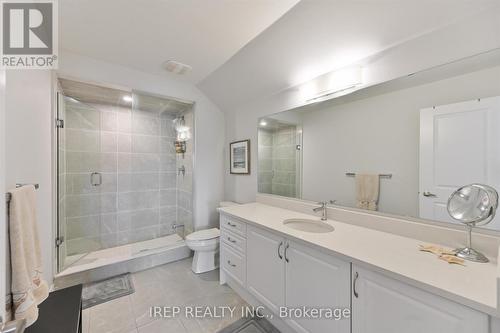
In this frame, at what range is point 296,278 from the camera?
1346 millimetres

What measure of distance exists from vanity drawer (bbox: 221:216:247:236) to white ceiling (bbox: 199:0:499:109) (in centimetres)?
150

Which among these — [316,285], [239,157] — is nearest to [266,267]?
[316,285]

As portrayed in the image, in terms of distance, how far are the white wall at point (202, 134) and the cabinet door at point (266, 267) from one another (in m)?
1.32

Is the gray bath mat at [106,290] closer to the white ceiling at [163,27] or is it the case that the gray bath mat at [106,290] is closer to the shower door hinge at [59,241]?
the shower door hinge at [59,241]

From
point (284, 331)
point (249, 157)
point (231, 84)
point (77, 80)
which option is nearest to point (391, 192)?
point (284, 331)

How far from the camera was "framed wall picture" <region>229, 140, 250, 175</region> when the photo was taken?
2656 mm

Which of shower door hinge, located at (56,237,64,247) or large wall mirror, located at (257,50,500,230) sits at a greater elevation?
large wall mirror, located at (257,50,500,230)

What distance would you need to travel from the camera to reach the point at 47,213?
177cm

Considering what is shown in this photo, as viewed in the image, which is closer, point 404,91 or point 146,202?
point 404,91

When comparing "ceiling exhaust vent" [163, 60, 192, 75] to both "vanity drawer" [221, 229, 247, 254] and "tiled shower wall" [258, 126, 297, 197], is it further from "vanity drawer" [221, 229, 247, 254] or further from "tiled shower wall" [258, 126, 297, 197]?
"vanity drawer" [221, 229, 247, 254]

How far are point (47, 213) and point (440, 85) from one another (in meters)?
3.17


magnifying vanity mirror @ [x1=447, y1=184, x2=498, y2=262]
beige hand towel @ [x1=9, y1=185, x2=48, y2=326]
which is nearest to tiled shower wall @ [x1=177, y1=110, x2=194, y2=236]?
beige hand towel @ [x1=9, y1=185, x2=48, y2=326]

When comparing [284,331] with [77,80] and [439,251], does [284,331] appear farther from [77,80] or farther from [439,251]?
[77,80]

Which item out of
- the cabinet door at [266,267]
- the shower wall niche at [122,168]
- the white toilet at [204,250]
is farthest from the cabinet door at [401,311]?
the shower wall niche at [122,168]
